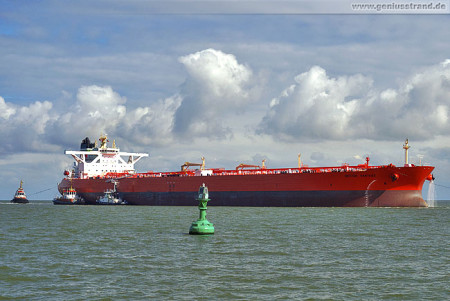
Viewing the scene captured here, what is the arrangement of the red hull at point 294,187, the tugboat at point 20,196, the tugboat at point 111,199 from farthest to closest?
the tugboat at point 20,196 < the tugboat at point 111,199 < the red hull at point 294,187

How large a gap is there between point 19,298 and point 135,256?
5881 millimetres

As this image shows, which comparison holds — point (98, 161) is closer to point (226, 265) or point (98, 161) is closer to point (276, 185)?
point (276, 185)

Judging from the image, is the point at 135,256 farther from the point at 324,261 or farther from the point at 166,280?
the point at 324,261

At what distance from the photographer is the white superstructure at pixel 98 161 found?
7306cm

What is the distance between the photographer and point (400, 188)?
146 ft

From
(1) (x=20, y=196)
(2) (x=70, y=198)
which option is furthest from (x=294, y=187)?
(1) (x=20, y=196)

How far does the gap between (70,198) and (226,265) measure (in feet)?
193

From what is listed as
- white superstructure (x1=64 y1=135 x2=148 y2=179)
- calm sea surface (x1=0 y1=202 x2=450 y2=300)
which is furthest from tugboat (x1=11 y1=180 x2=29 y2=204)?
calm sea surface (x1=0 y1=202 x2=450 y2=300)

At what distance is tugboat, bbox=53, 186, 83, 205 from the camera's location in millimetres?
70500

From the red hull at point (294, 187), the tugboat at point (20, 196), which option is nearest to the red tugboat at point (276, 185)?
the red hull at point (294, 187)

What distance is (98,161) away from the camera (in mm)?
74562

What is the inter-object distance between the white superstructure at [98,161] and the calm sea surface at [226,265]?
1905 inches

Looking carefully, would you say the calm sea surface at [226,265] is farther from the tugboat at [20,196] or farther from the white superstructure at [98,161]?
the tugboat at [20,196]

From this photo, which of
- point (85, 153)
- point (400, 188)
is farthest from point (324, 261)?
point (85, 153)
